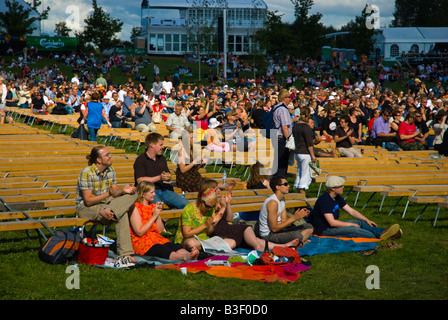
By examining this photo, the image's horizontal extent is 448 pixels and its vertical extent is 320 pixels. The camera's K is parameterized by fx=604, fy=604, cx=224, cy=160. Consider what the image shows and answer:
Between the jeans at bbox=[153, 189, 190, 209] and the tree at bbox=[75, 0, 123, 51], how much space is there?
5549 cm

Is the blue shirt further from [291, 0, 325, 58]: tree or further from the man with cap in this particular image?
[291, 0, 325, 58]: tree

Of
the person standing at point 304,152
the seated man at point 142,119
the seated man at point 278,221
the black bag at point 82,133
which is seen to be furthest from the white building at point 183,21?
the seated man at point 278,221

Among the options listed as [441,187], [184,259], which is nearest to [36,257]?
[184,259]

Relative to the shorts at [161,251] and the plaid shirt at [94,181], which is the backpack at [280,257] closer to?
the shorts at [161,251]

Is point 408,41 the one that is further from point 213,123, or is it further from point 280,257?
point 280,257

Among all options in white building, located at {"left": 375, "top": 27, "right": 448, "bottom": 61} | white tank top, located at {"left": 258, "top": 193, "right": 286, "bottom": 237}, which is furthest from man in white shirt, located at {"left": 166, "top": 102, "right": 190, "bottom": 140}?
white building, located at {"left": 375, "top": 27, "right": 448, "bottom": 61}

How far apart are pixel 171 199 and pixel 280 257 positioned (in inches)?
100

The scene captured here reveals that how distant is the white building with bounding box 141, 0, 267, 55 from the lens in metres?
69.7

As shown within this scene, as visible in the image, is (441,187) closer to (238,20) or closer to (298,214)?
(298,214)

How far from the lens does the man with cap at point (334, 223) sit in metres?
9.07

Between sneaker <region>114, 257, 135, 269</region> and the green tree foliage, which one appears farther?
the green tree foliage

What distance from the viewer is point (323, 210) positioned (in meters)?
9.22

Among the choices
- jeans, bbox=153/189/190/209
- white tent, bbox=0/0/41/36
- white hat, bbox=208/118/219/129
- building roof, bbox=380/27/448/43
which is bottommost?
jeans, bbox=153/189/190/209

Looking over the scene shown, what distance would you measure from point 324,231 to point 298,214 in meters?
1.03
